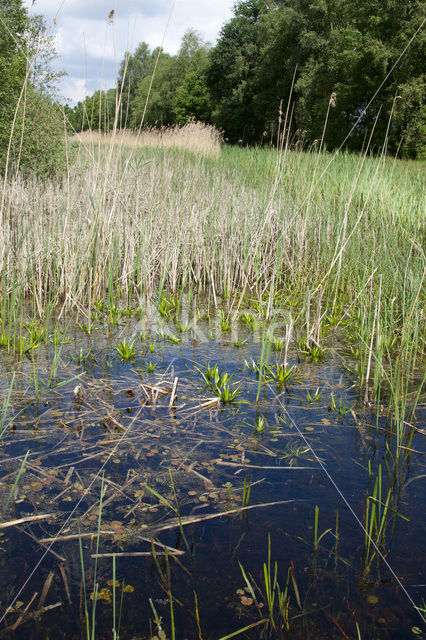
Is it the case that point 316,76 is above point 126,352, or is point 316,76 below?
above

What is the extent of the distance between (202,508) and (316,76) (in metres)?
25.6

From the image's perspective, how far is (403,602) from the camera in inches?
50.4

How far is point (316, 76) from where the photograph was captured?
23.2 meters

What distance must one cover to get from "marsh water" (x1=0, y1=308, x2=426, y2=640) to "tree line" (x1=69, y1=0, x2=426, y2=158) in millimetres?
7115

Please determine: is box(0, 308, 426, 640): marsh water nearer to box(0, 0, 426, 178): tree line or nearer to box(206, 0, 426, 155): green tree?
box(0, 0, 426, 178): tree line

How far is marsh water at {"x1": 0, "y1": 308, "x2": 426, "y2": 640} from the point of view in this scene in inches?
49.1

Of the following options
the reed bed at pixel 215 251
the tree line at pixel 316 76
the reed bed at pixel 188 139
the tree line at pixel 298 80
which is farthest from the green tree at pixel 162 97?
the reed bed at pixel 215 251

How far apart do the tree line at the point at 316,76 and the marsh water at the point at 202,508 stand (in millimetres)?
7115

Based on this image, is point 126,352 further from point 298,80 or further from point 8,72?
point 298,80

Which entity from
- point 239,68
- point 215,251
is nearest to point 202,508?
point 215,251

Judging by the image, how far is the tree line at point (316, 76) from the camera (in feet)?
59.2

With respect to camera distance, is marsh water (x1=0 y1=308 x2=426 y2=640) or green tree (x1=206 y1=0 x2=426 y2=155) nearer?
marsh water (x1=0 y1=308 x2=426 y2=640)

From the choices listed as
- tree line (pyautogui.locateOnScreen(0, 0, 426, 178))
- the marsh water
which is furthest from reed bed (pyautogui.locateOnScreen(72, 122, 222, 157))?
the marsh water

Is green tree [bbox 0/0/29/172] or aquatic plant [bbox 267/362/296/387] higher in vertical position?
green tree [bbox 0/0/29/172]
